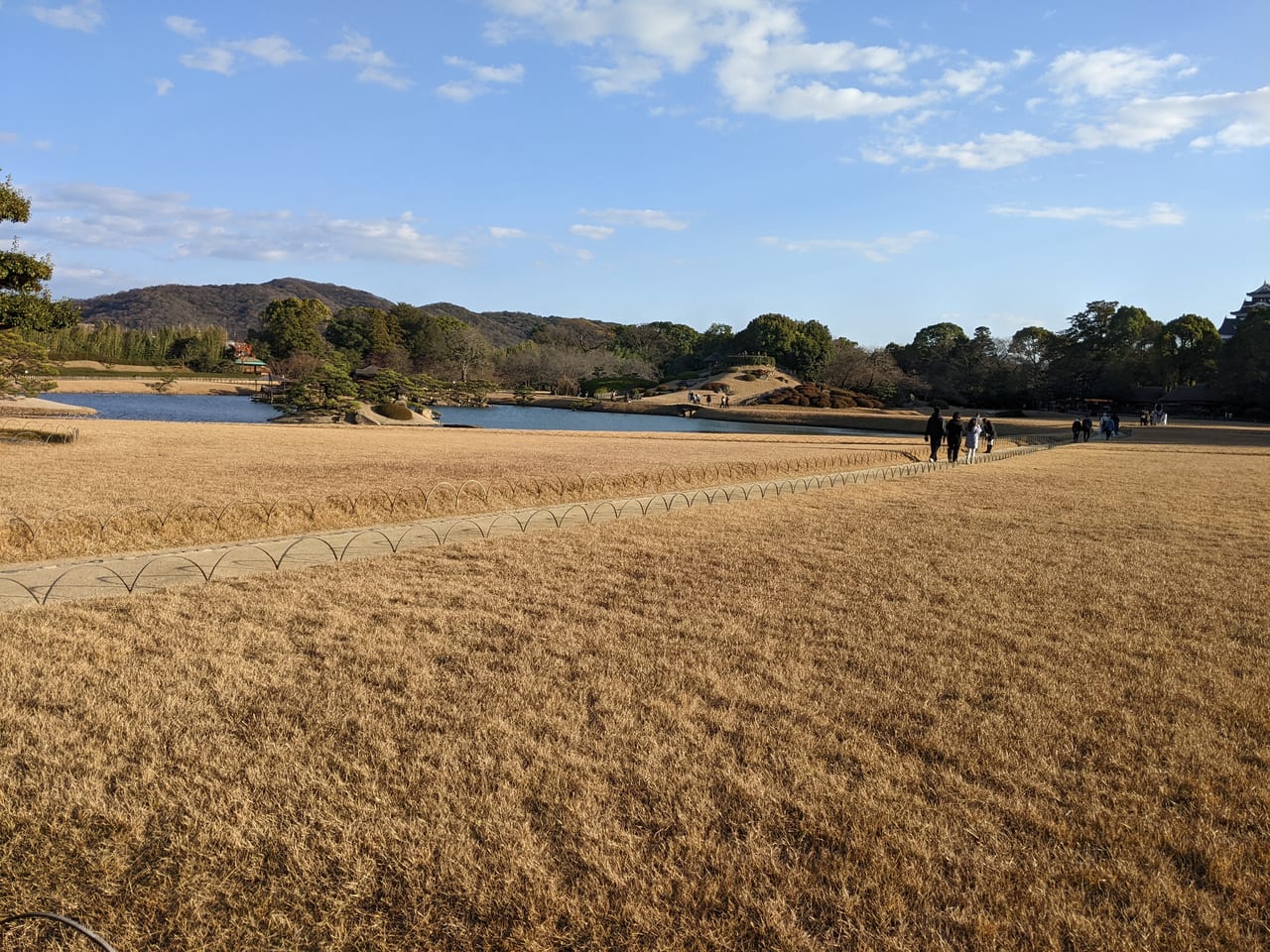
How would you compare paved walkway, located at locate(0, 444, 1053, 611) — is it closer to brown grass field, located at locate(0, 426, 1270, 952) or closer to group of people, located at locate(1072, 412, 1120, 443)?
brown grass field, located at locate(0, 426, 1270, 952)

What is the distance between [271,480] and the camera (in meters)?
15.0

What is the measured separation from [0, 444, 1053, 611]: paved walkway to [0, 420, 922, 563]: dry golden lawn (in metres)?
0.63

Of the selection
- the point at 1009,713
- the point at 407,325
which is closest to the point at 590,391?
the point at 407,325

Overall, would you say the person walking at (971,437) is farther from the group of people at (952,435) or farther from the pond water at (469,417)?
the pond water at (469,417)

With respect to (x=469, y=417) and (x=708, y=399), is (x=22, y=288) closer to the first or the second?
(x=469, y=417)

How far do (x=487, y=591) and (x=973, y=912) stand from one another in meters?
5.40

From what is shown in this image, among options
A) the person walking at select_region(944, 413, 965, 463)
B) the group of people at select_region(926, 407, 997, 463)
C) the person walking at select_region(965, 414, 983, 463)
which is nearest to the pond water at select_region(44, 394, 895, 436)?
the person walking at select_region(965, 414, 983, 463)

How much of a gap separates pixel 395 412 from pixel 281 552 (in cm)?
3992

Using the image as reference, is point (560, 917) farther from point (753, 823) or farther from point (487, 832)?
point (753, 823)

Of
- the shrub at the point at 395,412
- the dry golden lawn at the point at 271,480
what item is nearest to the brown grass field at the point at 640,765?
the dry golden lawn at the point at 271,480

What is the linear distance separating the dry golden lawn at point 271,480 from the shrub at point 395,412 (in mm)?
18696

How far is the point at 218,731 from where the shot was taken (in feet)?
14.4

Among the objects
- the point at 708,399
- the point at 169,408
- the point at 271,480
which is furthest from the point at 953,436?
the point at 708,399

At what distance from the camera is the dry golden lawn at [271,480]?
32.4 feet
